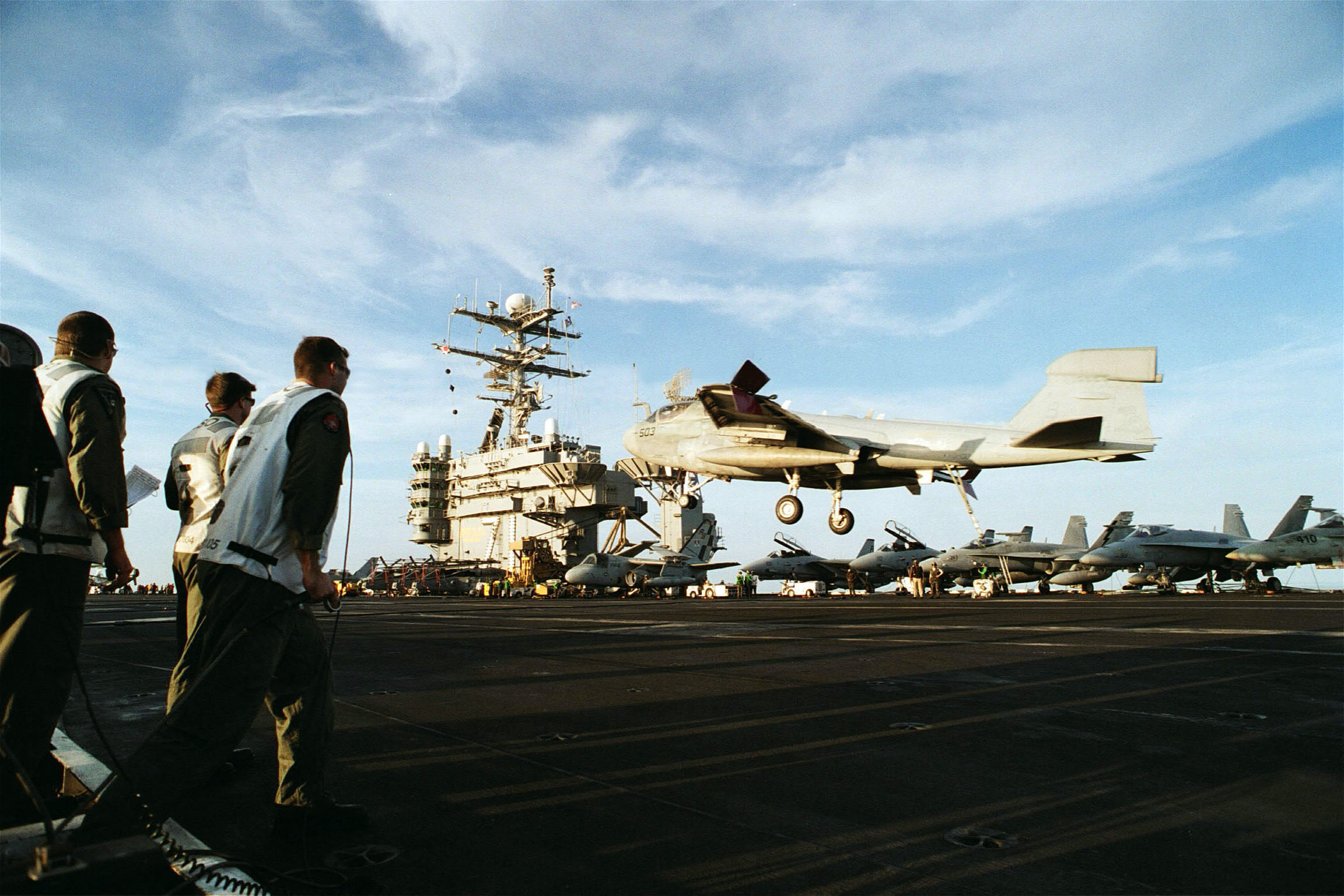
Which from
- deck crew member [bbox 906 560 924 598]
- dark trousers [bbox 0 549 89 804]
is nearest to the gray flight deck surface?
dark trousers [bbox 0 549 89 804]

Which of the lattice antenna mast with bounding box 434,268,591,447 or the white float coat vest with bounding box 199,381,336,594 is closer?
the white float coat vest with bounding box 199,381,336,594

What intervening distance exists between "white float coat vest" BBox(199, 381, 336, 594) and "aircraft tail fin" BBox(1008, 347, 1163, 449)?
16.3m

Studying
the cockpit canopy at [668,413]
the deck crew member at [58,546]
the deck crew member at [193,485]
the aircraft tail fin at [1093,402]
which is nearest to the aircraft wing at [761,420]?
the cockpit canopy at [668,413]

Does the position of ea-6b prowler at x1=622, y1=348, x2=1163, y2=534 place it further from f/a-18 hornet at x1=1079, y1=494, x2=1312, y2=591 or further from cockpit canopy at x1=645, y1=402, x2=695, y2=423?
f/a-18 hornet at x1=1079, y1=494, x2=1312, y2=591

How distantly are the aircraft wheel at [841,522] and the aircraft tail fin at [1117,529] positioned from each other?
26915mm

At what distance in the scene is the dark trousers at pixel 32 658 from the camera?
3.13m

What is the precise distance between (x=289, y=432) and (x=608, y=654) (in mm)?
Result: 6233

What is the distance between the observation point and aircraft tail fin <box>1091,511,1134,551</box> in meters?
41.7

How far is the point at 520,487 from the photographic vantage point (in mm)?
52062

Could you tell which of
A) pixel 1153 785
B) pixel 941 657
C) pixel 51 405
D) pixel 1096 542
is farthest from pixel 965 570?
pixel 51 405

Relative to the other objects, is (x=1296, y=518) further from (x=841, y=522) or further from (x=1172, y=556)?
(x=841, y=522)

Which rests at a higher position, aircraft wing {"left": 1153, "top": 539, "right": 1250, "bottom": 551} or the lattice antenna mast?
the lattice antenna mast

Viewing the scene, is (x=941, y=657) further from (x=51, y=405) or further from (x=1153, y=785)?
(x=51, y=405)

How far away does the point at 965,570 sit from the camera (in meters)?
38.2
